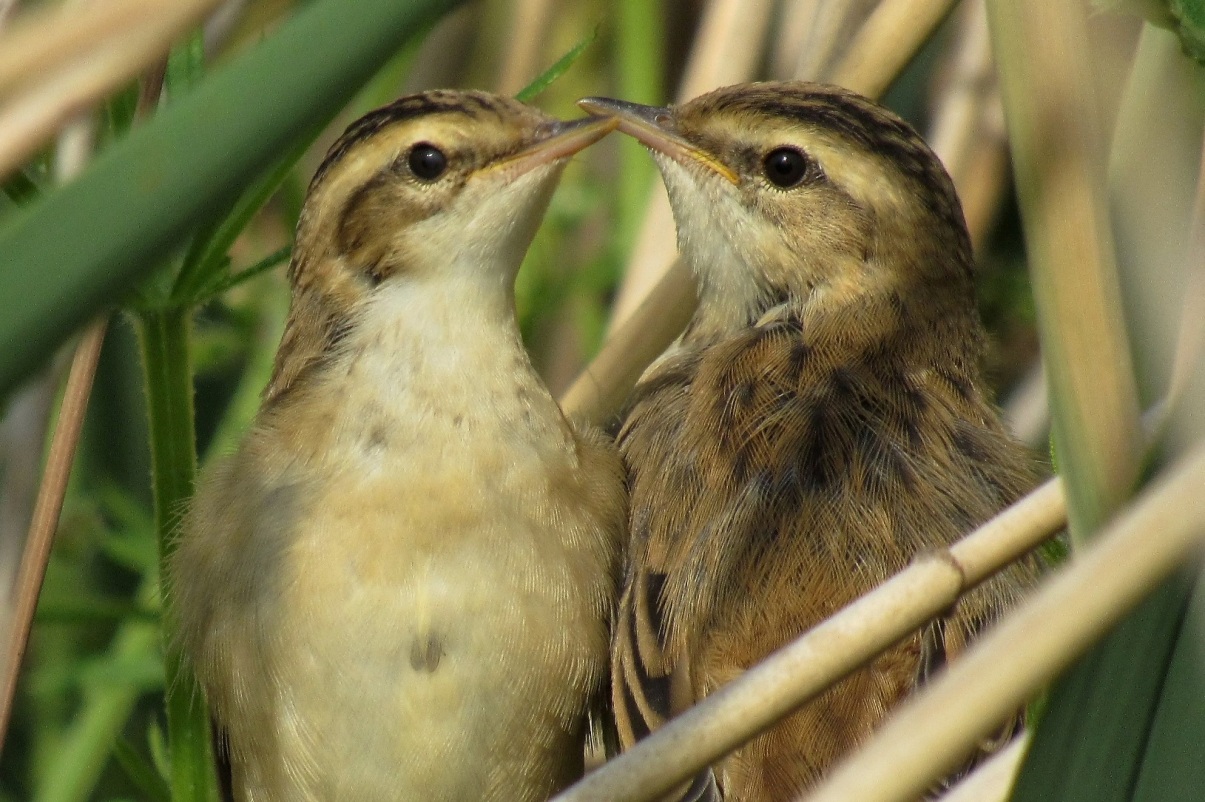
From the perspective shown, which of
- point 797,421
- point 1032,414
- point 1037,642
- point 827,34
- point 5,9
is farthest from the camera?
point 1032,414

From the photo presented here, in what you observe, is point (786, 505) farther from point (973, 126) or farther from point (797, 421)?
point (973, 126)

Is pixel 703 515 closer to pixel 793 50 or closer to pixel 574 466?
pixel 574 466

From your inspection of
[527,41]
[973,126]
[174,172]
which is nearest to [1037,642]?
[174,172]

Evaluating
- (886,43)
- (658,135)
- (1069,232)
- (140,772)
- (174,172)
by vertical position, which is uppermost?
(174,172)

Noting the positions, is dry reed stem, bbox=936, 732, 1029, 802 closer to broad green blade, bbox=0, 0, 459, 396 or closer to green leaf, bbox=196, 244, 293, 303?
broad green blade, bbox=0, 0, 459, 396

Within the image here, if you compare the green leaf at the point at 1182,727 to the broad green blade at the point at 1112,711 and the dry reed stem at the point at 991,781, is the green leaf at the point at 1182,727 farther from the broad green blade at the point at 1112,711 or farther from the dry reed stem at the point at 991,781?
the dry reed stem at the point at 991,781

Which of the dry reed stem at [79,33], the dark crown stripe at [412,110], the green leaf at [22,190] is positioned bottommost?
the dark crown stripe at [412,110]

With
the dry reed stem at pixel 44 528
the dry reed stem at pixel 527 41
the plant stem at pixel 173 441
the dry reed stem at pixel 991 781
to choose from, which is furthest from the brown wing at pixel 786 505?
the dry reed stem at pixel 527 41
